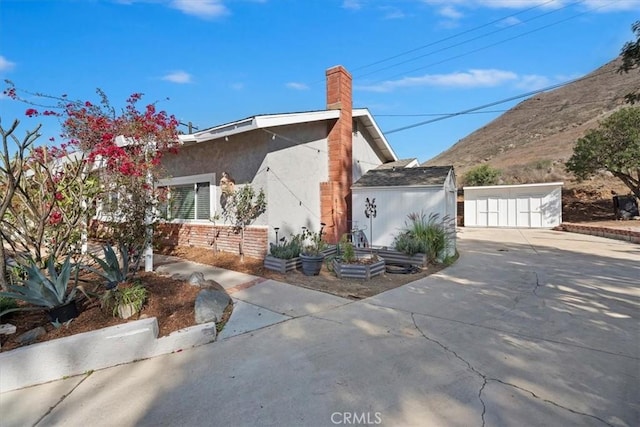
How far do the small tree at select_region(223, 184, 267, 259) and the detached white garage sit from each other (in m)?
18.3

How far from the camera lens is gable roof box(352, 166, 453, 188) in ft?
30.4

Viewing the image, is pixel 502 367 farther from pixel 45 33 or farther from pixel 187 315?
pixel 45 33

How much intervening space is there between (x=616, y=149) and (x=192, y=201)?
2183 centimetres

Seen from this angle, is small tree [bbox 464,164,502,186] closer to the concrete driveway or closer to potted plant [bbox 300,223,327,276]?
potted plant [bbox 300,223,327,276]

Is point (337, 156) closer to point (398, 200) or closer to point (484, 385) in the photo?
point (398, 200)

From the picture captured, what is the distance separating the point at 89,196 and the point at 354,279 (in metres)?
5.78

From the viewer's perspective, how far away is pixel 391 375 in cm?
306

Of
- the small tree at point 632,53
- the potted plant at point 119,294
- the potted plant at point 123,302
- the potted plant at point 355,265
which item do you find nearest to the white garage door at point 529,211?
the potted plant at point 355,265

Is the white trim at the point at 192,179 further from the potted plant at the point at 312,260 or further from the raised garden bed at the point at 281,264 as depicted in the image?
the potted plant at the point at 312,260

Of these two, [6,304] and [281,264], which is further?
[281,264]

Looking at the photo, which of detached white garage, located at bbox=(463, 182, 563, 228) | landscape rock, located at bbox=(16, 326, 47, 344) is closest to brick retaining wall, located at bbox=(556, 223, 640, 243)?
detached white garage, located at bbox=(463, 182, 563, 228)

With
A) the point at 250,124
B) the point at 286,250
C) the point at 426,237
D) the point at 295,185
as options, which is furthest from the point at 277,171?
the point at 426,237

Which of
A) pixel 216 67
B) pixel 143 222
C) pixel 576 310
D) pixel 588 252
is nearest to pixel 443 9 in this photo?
pixel 216 67

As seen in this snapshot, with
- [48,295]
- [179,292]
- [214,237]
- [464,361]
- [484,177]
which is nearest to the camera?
[464,361]
